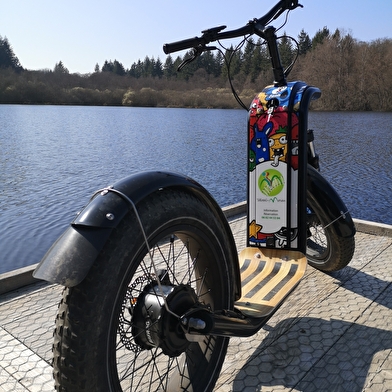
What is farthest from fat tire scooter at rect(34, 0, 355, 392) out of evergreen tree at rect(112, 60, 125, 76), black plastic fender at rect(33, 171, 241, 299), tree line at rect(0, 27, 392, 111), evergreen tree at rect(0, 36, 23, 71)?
evergreen tree at rect(112, 60, 125, 76)

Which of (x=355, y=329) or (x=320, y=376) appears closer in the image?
(x=320, y=376)

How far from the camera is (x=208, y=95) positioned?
54.5 meters

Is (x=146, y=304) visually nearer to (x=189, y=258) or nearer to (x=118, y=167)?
(x=189, y=258)

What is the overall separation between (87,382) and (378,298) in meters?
2.57

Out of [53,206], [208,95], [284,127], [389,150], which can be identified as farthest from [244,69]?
[284,127]

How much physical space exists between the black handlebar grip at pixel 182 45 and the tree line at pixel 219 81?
16.2 metres

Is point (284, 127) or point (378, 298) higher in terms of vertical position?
point (284, 127)

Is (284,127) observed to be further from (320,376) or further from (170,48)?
(320,376)

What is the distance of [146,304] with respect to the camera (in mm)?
1826

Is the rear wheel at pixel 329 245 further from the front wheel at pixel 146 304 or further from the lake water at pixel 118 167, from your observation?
the lake water at pixel 118 167

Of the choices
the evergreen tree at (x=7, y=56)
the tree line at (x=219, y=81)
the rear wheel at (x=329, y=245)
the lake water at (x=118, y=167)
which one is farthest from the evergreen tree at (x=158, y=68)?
the rear wheel at (x=329, y=245)

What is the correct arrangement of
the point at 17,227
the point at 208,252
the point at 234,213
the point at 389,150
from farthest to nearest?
the point at 389,150
the point at 17,227
the point at 234,213
the point at 208,252

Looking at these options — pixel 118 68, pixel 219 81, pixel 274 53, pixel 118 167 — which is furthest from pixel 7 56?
pixel 274 53

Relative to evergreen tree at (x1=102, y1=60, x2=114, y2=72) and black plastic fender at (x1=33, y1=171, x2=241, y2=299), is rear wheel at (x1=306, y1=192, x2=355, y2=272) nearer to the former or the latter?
black plastic fender at (x1=33, y1=171, x2=241, y2=299)
